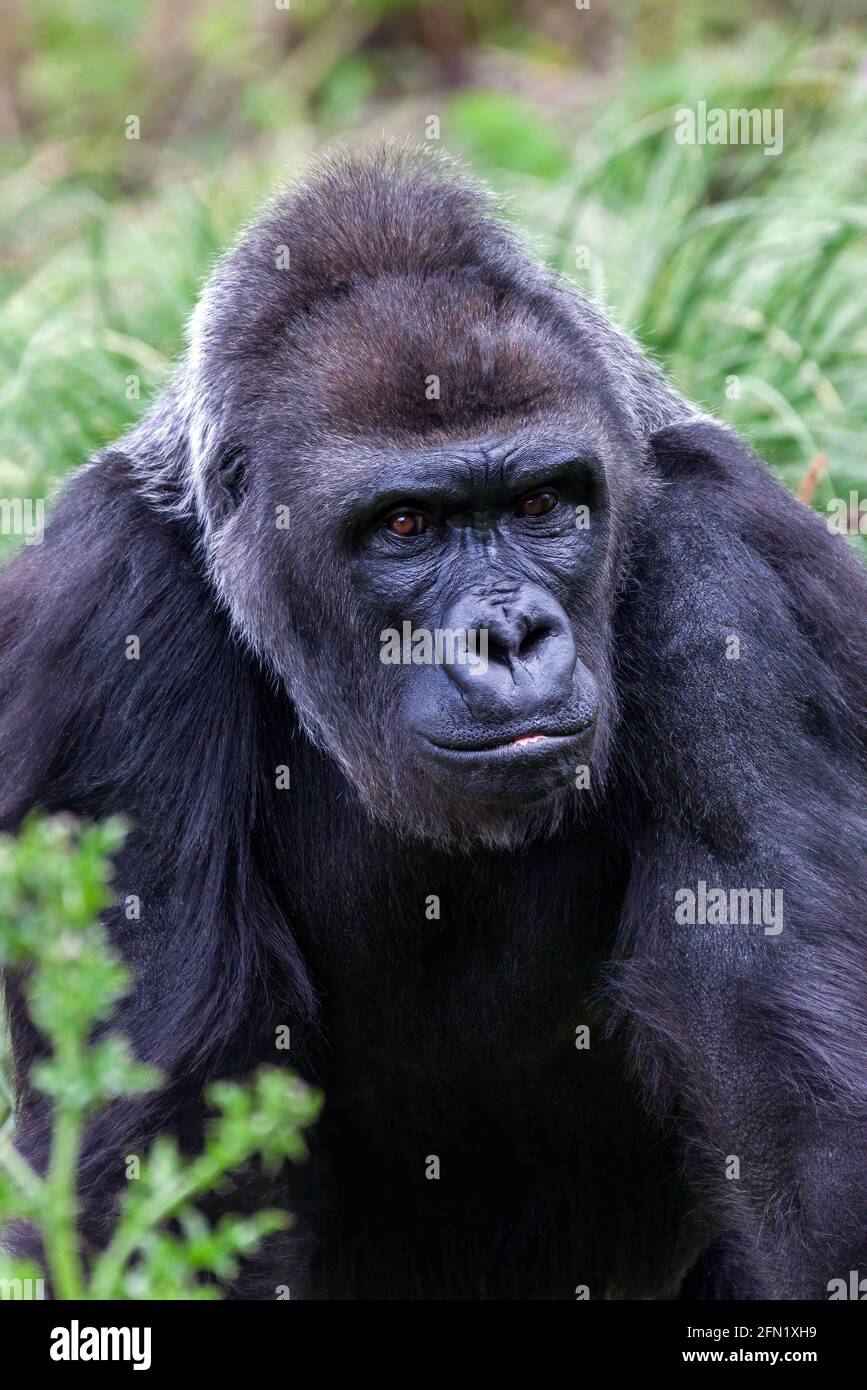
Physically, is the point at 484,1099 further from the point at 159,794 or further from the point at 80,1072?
the point at 80,1072

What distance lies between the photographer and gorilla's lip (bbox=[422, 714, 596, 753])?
423cm

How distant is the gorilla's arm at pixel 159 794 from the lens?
4.71 m

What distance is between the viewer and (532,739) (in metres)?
4.24

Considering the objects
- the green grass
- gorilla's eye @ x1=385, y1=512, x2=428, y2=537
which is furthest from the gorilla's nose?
the green grass

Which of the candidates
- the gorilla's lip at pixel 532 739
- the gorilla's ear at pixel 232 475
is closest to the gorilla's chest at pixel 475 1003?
the gorilla's lip at pixel 532 739

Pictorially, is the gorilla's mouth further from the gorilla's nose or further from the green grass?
the green grass

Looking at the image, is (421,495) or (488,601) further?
(421,495)

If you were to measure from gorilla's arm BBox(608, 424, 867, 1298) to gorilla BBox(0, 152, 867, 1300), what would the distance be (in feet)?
0.03

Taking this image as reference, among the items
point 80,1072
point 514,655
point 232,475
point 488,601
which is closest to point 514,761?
point 514,655

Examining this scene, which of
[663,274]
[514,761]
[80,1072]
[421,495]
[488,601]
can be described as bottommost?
[80,1072]

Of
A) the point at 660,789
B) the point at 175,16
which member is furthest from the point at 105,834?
the point at 175,16

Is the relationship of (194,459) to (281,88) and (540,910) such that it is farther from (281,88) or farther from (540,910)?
(281,88)

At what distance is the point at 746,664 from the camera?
15.3ft

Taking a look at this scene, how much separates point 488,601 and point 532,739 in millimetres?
354
